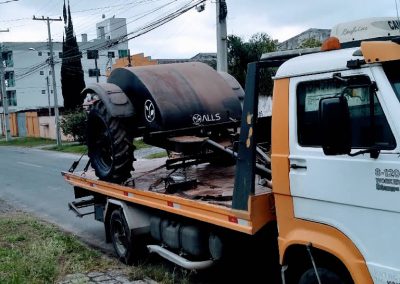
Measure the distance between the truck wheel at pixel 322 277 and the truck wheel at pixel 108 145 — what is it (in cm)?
380

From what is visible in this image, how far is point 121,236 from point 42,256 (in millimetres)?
1103

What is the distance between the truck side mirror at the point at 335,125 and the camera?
3660 millimetres

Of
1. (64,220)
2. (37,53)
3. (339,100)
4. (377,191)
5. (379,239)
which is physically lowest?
(64,220)

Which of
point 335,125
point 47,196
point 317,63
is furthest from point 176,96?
point 47,196

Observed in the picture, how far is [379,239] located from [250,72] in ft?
6.34

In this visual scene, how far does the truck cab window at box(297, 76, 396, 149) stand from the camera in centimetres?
379

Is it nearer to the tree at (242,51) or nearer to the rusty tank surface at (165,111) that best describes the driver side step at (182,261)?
the rusty tank surface at (165,111)

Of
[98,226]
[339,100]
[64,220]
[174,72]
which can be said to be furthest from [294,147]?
[64,220]

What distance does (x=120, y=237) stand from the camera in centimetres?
781

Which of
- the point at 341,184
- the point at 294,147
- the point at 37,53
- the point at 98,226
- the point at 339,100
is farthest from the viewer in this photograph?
the point at 37,53

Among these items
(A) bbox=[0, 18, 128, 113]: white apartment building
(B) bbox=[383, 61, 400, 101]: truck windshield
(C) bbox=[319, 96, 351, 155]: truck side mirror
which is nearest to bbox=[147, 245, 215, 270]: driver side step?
(C) bbox=[319, 96, 351, 155]: truck side mirror

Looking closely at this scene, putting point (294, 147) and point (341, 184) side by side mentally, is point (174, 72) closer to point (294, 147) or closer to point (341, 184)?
point (294, 147)

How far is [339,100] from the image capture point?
3.66 meters

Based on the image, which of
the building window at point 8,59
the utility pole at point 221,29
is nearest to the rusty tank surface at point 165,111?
the utility pole at point 221,29
